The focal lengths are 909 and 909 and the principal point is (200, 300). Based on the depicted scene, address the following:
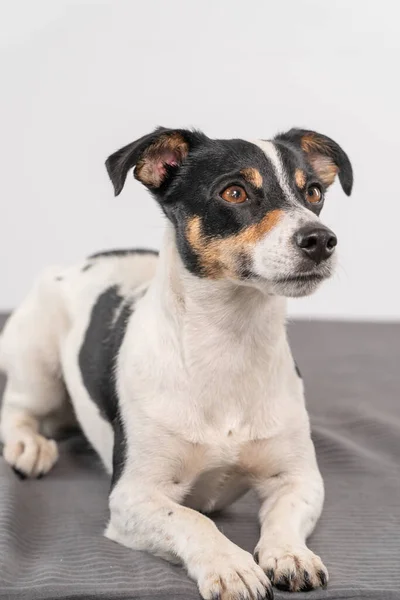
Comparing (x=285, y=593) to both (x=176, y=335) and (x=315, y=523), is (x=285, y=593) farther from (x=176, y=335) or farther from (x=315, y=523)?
(x=176, y=335)

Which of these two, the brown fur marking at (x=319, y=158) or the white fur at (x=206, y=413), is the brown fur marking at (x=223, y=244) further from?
the brown fur marking at (x=319, y=158)

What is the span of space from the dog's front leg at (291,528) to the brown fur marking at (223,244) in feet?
1.86

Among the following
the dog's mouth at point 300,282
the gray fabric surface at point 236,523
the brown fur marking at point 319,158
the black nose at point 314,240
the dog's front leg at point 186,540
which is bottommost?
the gray fabric surface at point 236,523

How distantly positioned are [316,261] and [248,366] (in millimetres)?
410

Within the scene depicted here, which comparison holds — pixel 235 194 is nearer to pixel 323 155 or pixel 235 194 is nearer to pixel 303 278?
pixel 303 278

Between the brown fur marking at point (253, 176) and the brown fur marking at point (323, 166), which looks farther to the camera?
the brown fur marking at point (323, 166)


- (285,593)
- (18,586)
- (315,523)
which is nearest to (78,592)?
(18,586)

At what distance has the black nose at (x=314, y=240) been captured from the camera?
2.01m

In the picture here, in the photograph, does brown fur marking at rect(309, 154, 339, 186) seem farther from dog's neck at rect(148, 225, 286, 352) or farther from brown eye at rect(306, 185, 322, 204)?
dog's neck at rect(148, 225, 286, 352)

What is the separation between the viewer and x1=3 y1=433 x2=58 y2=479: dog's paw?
2736 mm

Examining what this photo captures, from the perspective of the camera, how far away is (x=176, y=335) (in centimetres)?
234

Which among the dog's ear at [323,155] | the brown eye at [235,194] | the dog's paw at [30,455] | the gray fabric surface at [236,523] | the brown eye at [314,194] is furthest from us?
the dog's paw at [30,455]

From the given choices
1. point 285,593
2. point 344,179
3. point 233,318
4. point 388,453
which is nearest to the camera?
point 285,593

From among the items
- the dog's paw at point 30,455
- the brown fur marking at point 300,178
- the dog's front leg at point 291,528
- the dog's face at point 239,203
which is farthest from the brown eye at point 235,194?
the dog's paw at point 30,455
